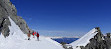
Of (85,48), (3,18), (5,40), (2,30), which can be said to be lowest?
(85,48)

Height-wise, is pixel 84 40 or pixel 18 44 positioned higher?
pixel 84 40

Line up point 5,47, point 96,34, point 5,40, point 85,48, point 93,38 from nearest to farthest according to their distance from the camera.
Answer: point 5,47 < point 5,40 < point 85,48 < point 93,38 < point 96,34

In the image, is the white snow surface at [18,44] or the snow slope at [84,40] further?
the snow slope at [84,40]

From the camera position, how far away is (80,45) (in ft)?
131

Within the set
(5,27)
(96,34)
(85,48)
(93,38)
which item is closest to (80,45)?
(85,48)

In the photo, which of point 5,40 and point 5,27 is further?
point 5,27

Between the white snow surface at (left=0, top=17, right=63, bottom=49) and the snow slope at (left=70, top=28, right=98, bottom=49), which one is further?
the snow slope at (left=70, top=28, right=98, bottom=49)

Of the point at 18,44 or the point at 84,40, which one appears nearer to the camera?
the point at 18,44

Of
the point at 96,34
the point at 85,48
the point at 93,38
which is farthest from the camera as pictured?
the point at 96,34

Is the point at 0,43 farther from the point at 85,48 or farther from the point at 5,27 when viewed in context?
the point at 85,48

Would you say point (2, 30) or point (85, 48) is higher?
point (2, 30)

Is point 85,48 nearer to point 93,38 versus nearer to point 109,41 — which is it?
point 93,38

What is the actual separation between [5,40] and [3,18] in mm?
5979

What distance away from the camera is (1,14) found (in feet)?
92.0
